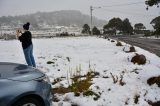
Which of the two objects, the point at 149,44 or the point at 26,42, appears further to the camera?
the point at 149,44

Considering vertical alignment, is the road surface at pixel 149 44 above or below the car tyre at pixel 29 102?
below

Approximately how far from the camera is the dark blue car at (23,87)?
4859 mm

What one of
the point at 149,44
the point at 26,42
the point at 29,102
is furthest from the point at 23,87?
the point at 149,44

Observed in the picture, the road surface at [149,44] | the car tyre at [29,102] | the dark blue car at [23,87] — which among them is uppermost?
the dark blue car at [23,87]

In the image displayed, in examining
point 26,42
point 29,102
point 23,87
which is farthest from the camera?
point 26,42

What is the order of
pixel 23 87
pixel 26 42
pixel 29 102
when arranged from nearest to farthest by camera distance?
pixel 23 87 → pixel 29 102 → pixel 26 42

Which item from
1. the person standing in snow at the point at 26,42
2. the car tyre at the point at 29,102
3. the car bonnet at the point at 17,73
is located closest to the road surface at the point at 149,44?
the person standing in snow at the point at 26,42

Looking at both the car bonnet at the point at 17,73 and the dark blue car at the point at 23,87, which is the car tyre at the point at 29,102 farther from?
the car bonnet at the point at 17,73

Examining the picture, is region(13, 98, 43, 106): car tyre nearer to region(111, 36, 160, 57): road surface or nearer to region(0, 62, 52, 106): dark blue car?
region(0, 62, 52, 106): dark blue car

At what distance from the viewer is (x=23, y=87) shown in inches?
198

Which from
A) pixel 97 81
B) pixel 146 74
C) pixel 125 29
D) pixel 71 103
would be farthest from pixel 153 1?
pixel 125 29

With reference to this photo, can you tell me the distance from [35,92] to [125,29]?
114 m

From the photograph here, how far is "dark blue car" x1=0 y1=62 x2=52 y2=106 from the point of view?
486 centimetres

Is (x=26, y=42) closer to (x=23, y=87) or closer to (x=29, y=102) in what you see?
(x=29, y=102)
